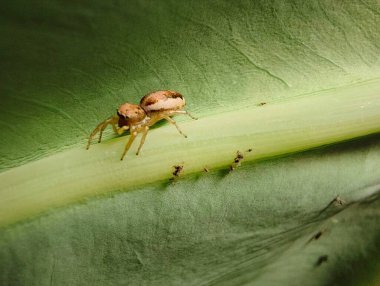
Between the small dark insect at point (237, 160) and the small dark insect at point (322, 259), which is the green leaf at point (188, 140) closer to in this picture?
the small dark insect at point (237, 160)

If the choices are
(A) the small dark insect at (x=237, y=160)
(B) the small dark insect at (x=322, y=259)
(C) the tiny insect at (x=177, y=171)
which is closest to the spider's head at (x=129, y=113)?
(C) the tiny insect at (x=177, y=171)

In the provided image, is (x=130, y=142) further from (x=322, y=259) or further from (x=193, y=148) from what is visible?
(x=322, y=259)

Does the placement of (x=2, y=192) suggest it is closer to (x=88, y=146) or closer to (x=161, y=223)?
(x=88, y=146)

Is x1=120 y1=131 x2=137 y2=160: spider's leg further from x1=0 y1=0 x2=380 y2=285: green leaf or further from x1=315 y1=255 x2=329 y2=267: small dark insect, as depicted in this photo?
x1=315 y1=255 x2=329 y2=267: small dark insect

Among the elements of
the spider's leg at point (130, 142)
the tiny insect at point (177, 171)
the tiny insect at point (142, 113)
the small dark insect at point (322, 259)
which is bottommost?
the small dark insect at point (322, 259)

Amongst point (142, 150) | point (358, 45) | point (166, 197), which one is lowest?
point (166, 197)

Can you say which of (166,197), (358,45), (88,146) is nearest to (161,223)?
(166,197)
